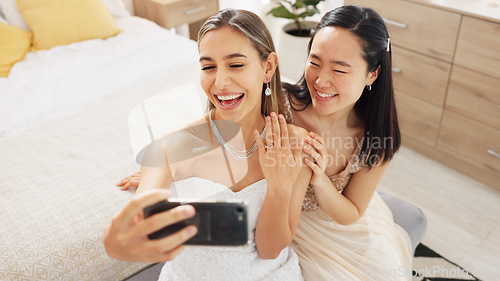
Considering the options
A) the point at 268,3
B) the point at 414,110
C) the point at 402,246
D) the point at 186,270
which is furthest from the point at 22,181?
the point at 268,3

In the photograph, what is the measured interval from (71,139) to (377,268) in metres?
1.27

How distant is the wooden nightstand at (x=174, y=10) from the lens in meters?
2.86

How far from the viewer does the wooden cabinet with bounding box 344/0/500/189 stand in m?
2.13

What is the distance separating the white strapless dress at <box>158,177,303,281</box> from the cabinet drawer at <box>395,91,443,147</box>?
5.02 feet

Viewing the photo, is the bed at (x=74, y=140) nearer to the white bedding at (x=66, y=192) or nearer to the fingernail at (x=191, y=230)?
the white bedding at (x=66, y=192)

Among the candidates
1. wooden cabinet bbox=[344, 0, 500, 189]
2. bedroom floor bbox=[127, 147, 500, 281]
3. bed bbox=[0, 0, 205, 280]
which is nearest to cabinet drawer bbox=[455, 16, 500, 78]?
wooden cabinet bbox=[344, 0, 500, 189]

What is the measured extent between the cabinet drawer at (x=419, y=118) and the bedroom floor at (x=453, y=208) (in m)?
0.11

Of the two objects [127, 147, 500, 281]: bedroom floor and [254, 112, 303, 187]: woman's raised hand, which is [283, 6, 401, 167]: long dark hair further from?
[127, 147, 500, 281]: bedroom floor

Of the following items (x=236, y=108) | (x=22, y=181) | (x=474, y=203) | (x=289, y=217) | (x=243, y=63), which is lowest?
(x=474, y=203)

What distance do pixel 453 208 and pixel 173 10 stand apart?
192 cm

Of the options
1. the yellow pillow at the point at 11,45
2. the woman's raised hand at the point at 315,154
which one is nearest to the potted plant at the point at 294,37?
the yellow pillow at the point at 11,45

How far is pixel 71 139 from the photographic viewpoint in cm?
191

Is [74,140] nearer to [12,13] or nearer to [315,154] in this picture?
[12,13]

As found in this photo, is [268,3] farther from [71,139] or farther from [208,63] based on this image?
[208,63]
